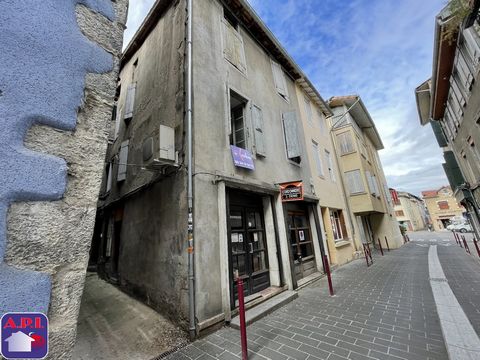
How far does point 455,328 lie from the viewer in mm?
3373

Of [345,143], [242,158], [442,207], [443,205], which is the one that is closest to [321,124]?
[345,143]

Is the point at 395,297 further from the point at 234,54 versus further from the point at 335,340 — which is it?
the point at 234,54

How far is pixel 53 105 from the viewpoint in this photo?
112 centimetres

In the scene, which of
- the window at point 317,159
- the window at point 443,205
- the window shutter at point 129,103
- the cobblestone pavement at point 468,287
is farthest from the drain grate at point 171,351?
the window at point 443,205

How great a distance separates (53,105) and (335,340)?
4501 millimetres

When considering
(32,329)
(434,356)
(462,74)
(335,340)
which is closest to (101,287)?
(335,340)

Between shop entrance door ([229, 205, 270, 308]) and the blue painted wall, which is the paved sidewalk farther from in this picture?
the blue painted wall

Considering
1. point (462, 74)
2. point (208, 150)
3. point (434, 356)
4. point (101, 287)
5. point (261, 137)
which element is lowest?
point (434, 356)

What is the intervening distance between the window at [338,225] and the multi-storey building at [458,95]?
596 cm

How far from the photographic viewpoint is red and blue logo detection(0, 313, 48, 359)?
82cm

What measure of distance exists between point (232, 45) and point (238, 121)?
8.49 ft

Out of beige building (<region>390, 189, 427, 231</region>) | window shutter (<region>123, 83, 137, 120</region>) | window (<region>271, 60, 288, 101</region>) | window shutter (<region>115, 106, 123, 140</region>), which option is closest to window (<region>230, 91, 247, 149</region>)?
window (<region>271, 60, 288, 101</region>)

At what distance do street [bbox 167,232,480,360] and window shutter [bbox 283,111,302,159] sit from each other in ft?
15.2

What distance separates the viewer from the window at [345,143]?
14641 mm
